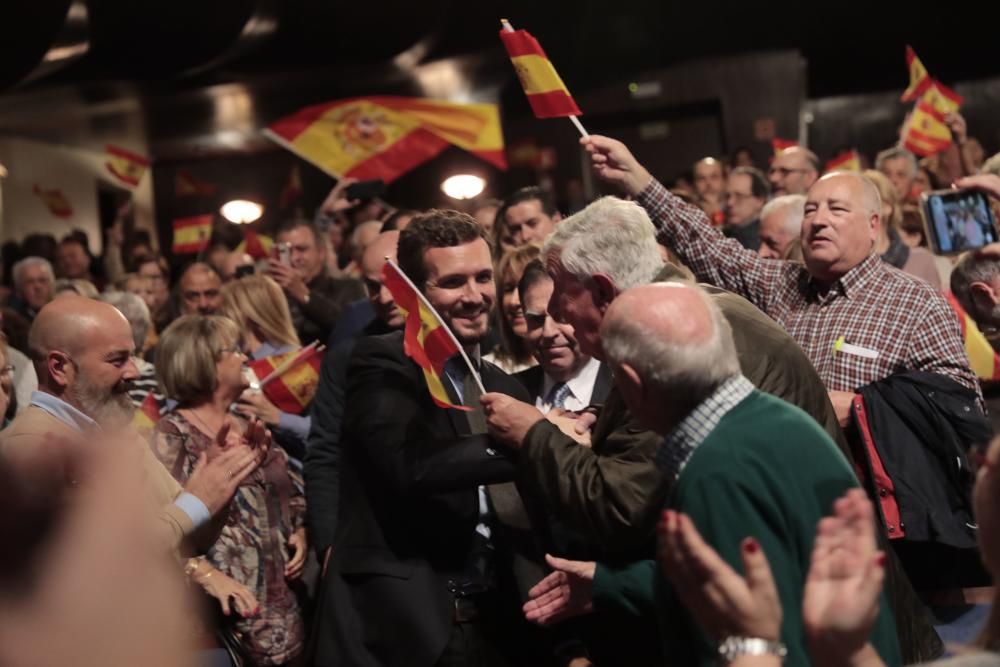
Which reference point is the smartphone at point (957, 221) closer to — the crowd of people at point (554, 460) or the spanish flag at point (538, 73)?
the crowd of people at point (554, 460)

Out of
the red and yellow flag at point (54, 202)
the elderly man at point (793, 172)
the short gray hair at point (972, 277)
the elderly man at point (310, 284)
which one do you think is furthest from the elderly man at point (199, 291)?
the red and yellow flag at point (54, 202)

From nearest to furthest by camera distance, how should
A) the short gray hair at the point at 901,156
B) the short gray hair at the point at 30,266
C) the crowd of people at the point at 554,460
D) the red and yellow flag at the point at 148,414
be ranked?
the crowd of people at the point at 554,460 < the red and yellow flag at the point at 148,414 < the short gray hair at the point at 901,156 < the short gray hair at the point at 30,266

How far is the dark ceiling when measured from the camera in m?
13.3

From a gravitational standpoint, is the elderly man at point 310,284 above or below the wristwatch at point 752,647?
below

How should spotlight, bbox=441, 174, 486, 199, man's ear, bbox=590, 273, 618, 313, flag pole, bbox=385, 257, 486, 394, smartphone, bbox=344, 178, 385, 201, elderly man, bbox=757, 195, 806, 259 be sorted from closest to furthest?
1. man's ear, bbox=590, 273, 618, 313
2. flag pole, bbox=385, 257, 486, 394
3. elderly man, bbox=757, 195, 806, 259
4. smartphone, bbox=344, 178, 385, 201
5. spotlight, bbox=441, 174, 486, 199

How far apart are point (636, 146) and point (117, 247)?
6.73 metres

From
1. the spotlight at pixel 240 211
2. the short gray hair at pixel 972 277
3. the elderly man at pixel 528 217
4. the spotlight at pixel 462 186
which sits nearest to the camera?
the short gray hair at pixel 972 277

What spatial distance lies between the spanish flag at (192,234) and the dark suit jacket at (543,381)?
22.7ft

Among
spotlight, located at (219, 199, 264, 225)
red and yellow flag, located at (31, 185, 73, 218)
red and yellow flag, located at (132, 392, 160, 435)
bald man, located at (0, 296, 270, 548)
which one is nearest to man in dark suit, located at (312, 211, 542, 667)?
bald man, located at (0, 296, 270, 548)

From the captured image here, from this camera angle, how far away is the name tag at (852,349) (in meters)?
4.80

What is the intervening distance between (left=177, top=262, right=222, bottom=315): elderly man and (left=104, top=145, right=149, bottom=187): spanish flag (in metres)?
4.14

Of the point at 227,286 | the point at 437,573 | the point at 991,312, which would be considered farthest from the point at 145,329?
the point at 991,312

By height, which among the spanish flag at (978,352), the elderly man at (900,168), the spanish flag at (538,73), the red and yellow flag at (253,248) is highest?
the spanish flag at (538,73)

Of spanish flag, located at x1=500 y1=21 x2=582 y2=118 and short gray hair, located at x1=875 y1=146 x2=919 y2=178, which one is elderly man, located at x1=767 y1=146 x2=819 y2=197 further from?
spanish flag, located at x1=500 y1=21 x2=582 y2=118
